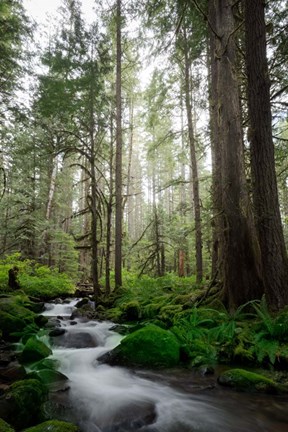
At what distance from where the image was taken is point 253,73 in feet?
20.5

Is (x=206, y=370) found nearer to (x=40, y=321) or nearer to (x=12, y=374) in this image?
(x=12, y=374)

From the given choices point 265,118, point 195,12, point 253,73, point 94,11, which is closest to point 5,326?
point 265,118

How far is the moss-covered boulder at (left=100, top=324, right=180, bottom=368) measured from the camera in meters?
5.05

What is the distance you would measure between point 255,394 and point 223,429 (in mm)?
779

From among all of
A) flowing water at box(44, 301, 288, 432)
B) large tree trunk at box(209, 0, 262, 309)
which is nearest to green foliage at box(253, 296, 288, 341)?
large tree trunk at box(209, 0, 262, 309)

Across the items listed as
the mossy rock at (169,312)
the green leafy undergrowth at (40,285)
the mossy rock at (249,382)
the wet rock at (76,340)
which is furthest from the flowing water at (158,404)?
the green leafy undergrowth at (40,285)

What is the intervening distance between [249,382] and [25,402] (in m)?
2.84

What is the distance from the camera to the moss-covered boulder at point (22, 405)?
311 centimetres

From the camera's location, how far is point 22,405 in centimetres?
321

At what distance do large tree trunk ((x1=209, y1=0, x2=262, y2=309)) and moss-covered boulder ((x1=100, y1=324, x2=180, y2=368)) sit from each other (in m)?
1.84

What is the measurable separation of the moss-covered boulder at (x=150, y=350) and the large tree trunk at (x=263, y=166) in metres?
2.15

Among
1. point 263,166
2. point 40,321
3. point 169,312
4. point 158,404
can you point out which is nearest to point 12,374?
point 158,404

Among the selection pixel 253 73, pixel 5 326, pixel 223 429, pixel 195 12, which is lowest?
pixel 223 429

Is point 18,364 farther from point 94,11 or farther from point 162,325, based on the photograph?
point 94,11
